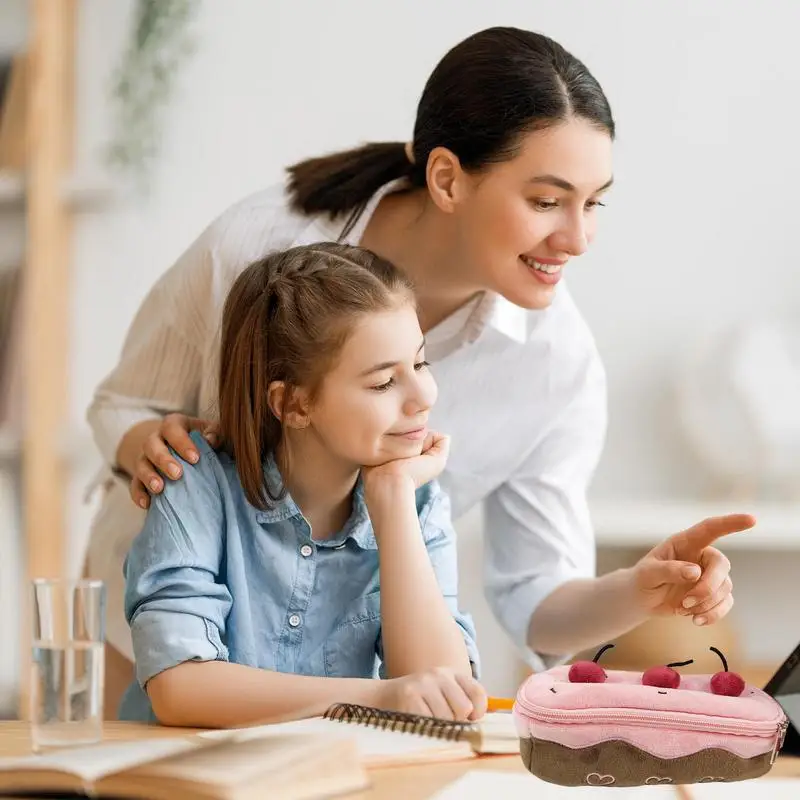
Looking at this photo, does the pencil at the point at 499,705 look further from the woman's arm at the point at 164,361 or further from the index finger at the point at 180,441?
the woman's arm at the point at 164,361

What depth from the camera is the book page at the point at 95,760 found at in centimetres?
66

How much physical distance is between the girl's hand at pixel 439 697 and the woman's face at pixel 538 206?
18.2 inches

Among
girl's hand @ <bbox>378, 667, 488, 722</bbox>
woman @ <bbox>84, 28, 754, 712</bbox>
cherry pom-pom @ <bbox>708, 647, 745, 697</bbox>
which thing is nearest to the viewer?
cherry pom-pom @ <bbox>708, 647, 745, 697</bbox>

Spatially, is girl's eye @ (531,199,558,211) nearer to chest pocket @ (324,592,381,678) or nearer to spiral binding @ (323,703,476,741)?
chest pocket @ (324,592,381,678)

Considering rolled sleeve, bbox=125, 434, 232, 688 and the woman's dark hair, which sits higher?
the woman's dark hair

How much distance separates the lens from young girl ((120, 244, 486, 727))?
105cm

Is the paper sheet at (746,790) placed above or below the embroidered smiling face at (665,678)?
below

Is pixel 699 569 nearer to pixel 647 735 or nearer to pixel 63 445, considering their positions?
pixel 647 735

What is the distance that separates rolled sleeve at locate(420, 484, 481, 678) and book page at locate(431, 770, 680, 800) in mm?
379

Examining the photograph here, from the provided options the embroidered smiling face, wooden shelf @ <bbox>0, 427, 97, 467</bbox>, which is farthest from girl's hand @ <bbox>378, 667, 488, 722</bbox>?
wooden shelf @ <bbox>0, 427, 97, 467</bbox>

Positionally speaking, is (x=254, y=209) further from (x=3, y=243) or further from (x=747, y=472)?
(x=3, y=243)

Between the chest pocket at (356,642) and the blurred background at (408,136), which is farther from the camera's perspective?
the blurred background at (408,136)

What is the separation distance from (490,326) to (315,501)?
0.38m

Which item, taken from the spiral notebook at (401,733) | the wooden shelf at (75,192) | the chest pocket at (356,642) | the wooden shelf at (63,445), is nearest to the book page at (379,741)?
the spiral notebook at (401,733)
